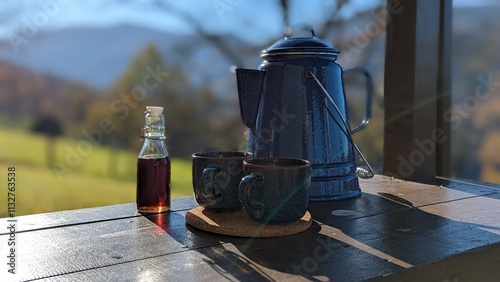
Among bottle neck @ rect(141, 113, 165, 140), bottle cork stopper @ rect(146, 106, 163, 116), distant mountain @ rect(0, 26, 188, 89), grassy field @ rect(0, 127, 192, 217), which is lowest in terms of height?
grassy field @ rect(0, 127, 192, 217)

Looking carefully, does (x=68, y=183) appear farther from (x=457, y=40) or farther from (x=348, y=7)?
(x=457, y=40)

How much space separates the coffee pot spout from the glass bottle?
0.53ft

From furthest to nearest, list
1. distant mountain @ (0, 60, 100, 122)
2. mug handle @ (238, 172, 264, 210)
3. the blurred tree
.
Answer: the blurred tree < distant mountain @ (0, 60, 100, 122) < mug handle @ (238, 172, 264, 210)

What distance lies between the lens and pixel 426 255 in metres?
0.52

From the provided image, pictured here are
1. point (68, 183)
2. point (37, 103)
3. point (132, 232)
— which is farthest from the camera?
point (68, 183)

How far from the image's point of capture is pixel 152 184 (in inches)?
29.6

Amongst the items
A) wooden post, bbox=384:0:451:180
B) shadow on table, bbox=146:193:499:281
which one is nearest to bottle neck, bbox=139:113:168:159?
shadow on table, bbox=146:193:499:281

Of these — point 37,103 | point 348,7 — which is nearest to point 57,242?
point 37,103

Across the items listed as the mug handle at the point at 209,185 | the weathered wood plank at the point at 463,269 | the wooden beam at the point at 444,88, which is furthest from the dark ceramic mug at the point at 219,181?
the wooden beam at the point at 444,88

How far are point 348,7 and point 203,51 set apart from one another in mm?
857

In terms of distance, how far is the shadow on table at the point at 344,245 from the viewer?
0.47m

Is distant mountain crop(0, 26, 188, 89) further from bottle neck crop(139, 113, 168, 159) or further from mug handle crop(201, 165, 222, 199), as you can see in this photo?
mug handle crop(201, 165, 222, 199)

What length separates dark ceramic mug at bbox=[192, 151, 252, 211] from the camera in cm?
68

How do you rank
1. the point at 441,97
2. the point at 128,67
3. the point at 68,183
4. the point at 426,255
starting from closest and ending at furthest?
the point at 426,255 < the point at 441,97 < the point at 128,67 < the point at 68,183
